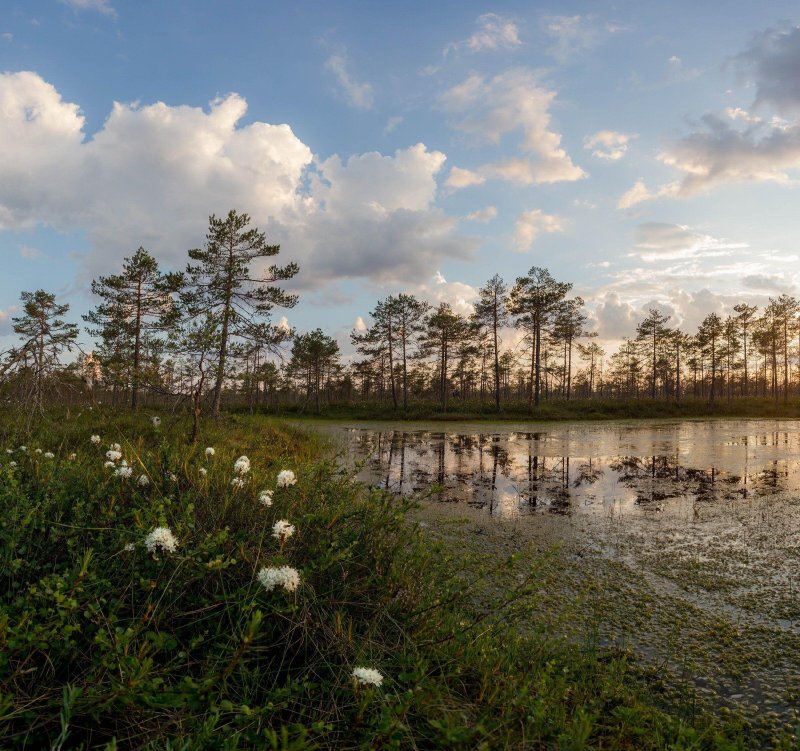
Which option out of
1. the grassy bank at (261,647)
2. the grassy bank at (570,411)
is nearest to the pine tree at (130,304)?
the grassy bank at (570,411)

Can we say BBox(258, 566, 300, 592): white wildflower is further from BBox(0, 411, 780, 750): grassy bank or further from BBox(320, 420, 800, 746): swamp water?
BBox(320, 420, 800, 746): swamp water

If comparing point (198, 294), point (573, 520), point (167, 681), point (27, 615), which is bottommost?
point (573, 520)

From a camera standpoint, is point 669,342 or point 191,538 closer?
point 191,538

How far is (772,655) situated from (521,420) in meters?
28.2

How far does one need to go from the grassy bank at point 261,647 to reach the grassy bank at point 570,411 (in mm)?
29094

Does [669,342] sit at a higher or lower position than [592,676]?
higher

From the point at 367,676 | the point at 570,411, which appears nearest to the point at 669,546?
the point at 367,676

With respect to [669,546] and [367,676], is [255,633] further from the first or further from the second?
[669,546]

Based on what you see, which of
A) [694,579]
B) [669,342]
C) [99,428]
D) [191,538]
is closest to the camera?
[191,538]

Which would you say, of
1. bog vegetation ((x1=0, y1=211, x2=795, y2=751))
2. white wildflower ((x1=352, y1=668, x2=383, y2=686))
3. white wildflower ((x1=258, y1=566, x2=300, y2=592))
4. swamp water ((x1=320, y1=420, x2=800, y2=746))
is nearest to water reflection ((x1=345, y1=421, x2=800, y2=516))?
swamp water ((x1=320, y1=420, x2=800, y2=746))

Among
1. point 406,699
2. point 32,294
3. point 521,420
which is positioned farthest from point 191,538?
point 32,294

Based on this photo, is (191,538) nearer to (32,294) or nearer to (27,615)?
(27,615)

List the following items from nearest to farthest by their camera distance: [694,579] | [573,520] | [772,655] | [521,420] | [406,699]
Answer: [406,699]
[772,655]
[694,579]
[573,520]
[521,420]

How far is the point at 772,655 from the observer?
10.3 ft
